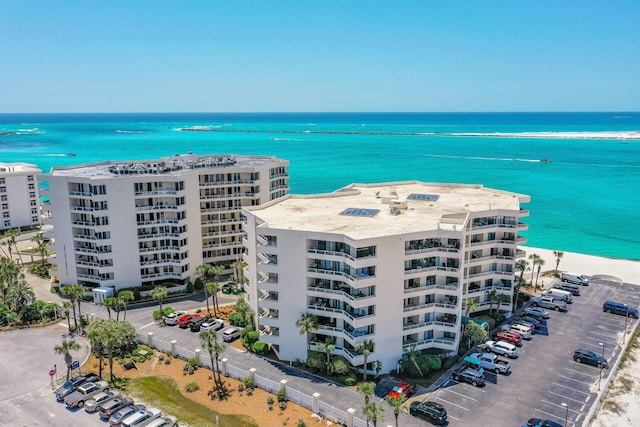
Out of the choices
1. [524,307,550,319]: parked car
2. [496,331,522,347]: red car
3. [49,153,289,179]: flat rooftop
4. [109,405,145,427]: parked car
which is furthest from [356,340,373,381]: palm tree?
[49,153,289,179]: flat rooftop

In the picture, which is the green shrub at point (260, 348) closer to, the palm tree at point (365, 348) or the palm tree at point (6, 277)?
the palm tree at point (365, 348)

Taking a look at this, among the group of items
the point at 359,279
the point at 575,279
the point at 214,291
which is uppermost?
the point at 359,279

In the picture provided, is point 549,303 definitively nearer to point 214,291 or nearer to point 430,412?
point 430,412

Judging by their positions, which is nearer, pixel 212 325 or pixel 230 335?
pixel 230 335

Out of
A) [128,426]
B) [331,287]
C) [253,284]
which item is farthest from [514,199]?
[128,426]

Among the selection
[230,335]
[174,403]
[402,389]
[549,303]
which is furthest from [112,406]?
[549,303]
